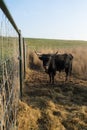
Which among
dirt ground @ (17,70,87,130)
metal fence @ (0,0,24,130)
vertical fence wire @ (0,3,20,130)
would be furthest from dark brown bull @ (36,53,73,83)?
vertical fence wire @ (0,3,20,130)

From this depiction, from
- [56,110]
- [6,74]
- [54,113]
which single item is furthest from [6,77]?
[56,110]

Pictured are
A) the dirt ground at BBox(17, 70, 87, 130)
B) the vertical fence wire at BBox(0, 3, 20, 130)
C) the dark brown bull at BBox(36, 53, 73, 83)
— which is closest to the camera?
the vertical fence wire at BBox(0, 3, 20, 130)

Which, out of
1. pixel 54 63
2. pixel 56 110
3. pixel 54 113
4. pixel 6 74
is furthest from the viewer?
pixel 54 63

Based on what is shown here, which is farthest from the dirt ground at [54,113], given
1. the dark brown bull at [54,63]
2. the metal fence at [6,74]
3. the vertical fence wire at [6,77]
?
the dark brown bull at [54,63]

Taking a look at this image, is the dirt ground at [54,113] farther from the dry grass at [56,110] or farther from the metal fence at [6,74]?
the metal fence at [6,74]

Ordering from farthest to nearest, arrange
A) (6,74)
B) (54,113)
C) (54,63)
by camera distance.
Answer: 1. (54,63)
2. (54,113)
3. (6,74)

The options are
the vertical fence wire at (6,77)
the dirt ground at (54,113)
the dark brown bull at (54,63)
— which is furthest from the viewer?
the dark brown bull at (54,63)

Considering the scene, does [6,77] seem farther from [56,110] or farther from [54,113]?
[56,110]

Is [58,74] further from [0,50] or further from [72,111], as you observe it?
[0,50]

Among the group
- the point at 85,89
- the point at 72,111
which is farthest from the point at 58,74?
the point at 72,111

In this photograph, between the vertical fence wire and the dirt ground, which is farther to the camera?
the dirt ground

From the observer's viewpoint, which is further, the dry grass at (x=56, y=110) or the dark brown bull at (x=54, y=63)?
the dark brown bull at (x=54, y=63)

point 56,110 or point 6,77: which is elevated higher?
point 6,77

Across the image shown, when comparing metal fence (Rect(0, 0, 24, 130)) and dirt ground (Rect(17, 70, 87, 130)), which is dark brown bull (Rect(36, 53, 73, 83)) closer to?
dirt ground (Rect(17, 70, 87, 130))
